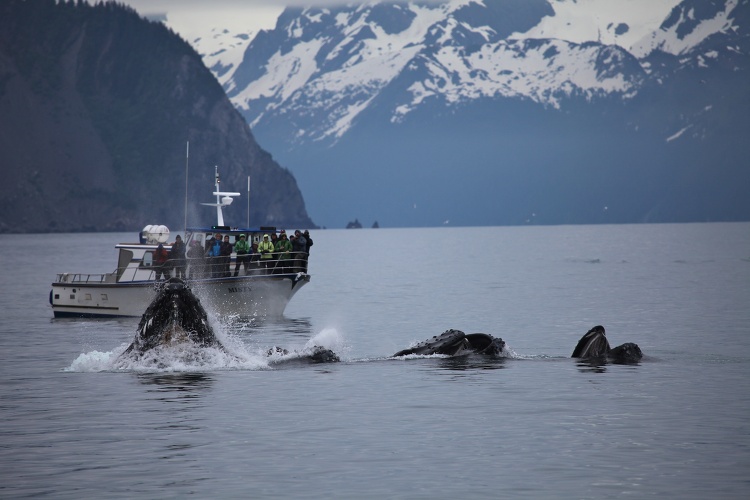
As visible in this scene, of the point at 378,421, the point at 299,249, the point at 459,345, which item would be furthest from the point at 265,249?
the point at 378,421

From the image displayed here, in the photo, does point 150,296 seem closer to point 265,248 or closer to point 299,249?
point 265,248

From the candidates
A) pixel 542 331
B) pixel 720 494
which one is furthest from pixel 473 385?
pixel 542 331

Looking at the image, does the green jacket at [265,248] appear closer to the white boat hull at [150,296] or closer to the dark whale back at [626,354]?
the white boat hull at [150,296]

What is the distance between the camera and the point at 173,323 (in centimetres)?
3400

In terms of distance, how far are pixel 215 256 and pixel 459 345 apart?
21403mm

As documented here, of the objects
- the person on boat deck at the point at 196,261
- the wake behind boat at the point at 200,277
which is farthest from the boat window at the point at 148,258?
the person on boat deck at the point at 196,261

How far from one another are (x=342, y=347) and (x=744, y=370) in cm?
1342

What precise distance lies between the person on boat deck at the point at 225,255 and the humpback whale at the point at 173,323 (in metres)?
21.3

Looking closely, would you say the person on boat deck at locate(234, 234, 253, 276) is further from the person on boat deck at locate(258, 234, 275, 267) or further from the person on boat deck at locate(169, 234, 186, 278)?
the person on boat deck at locate(169, 234, 186, 278)

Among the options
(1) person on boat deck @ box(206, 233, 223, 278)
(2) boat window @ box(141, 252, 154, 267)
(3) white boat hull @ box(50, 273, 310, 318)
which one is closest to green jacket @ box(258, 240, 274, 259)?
(3) white boat hull @ box(50, 273, 310, 318)

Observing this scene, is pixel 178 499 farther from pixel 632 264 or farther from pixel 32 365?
pixel 632 264

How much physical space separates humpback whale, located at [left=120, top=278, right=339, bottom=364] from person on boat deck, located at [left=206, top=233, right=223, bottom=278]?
68.8ft

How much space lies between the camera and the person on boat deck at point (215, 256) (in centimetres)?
5768

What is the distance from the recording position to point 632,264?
140 meters
